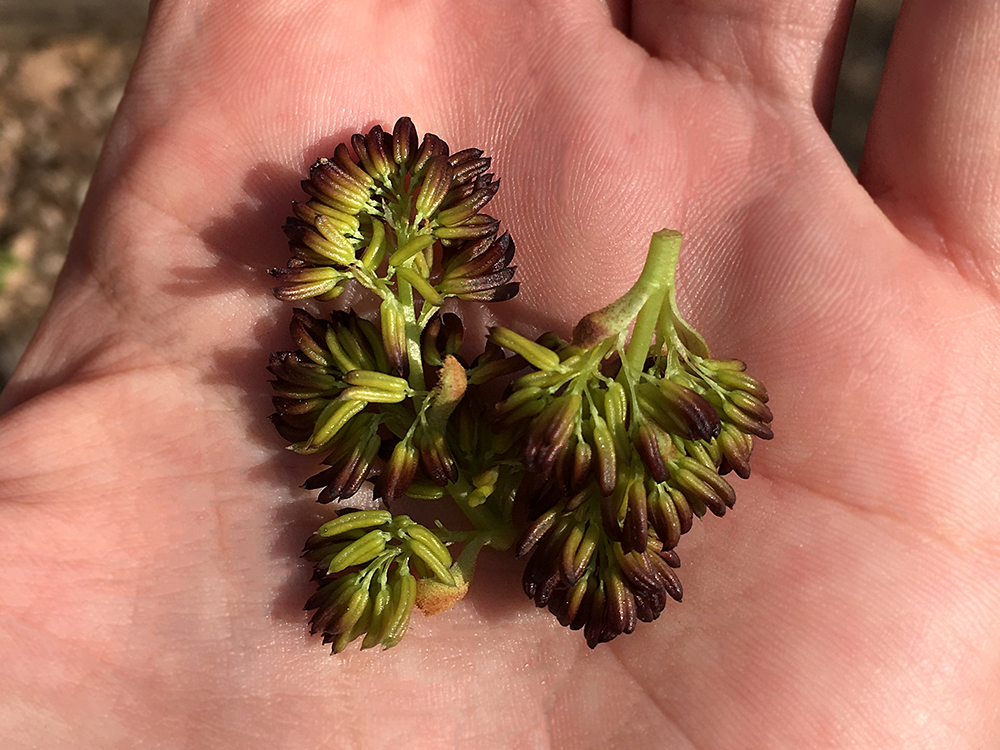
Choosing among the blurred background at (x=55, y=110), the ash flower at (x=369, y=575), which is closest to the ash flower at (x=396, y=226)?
the ash flower at (x=369, y=575)

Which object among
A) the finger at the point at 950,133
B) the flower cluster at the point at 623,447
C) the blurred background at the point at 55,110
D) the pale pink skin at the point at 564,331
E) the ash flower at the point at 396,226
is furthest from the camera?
the blurred background at the point at 55,110

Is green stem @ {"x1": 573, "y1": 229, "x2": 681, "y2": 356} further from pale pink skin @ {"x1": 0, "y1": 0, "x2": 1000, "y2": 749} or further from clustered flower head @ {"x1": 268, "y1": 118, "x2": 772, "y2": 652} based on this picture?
pale pink skin @ {"x1": 0, "y1": 0, "x2": 1000, "y2": 749}

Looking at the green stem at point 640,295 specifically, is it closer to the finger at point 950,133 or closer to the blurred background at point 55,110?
the finger at point 950,133

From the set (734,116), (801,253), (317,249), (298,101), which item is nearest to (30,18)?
(298,101)

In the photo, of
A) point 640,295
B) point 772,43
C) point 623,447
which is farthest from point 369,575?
point 772,43

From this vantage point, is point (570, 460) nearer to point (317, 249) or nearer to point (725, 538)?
point (725, 538)

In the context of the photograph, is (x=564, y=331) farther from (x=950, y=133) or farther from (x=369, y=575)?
(x=950, y=133)

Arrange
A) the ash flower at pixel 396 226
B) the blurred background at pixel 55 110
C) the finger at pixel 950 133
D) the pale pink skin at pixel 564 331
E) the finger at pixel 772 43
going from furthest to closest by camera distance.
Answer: the blurred background at pixel 55 110, the finger at pixel 772 43, the finger at pixel 950 133, the ash flower at pixel 396 226, the pale pink skin at pixel 564 331
